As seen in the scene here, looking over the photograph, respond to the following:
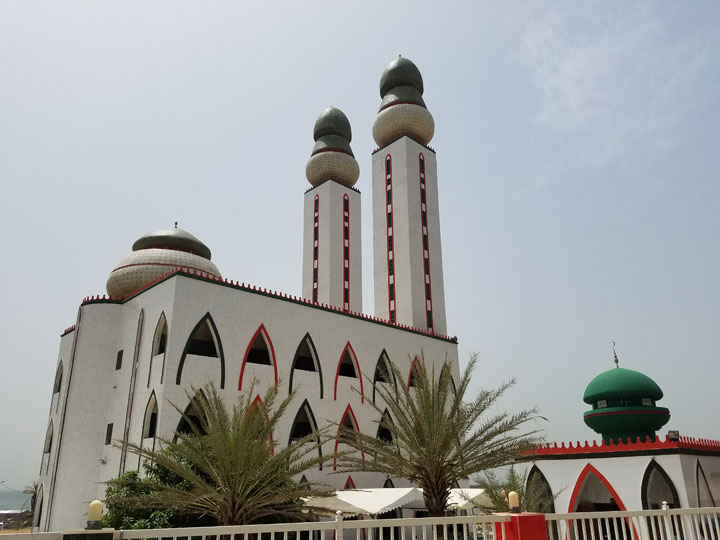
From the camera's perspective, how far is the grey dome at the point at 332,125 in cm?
3444

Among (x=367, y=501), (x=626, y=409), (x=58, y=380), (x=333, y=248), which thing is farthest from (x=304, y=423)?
(x=333, y=248)

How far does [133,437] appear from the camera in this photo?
17.2m

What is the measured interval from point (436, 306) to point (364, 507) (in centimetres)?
1416

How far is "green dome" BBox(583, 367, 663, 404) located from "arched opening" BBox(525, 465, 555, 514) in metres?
4.11

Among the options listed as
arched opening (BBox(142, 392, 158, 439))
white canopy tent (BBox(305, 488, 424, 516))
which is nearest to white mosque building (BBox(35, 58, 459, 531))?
arched opening (BBox(142, 392, 158, 439))

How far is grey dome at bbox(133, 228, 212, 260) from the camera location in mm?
22391

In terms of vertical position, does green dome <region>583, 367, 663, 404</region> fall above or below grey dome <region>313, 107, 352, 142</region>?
below

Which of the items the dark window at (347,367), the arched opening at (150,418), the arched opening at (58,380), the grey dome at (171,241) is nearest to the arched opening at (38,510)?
the arched opening at (58,380)

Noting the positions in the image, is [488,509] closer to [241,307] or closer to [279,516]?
[279,516]

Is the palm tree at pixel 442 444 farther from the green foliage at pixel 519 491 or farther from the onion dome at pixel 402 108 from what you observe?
the onion dome at pixel 402 108

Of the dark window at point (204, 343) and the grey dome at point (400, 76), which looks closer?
the dark window at point (204, 343)

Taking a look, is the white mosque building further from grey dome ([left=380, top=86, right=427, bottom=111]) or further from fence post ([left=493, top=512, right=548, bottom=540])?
grey dome ([left=380, top=86, right=427, bottom=111])

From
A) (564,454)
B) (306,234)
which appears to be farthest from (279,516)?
(306,234)

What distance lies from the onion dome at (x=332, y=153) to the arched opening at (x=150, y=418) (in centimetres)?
1948
